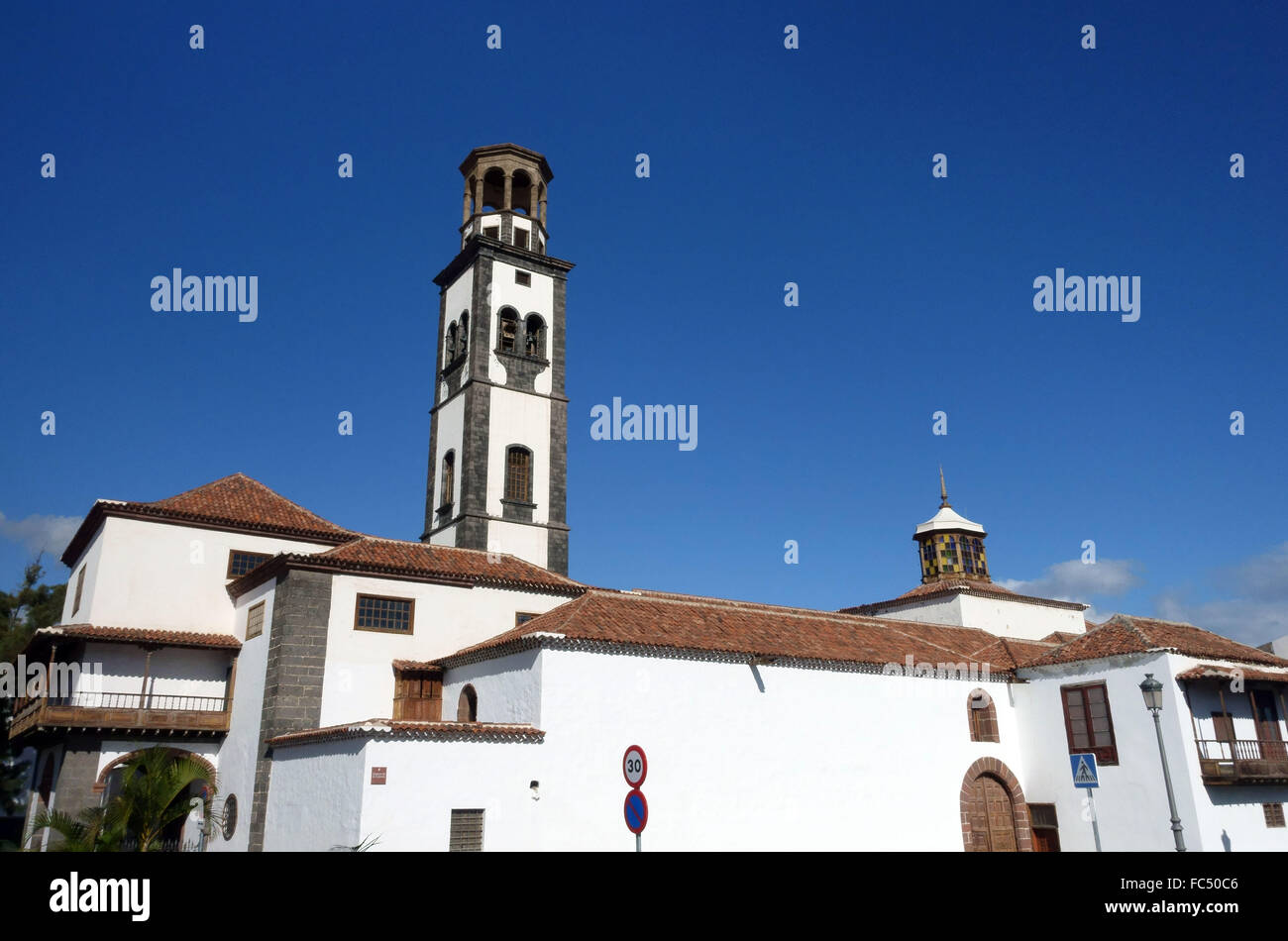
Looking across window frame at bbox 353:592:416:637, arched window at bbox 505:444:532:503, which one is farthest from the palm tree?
arched window at bbox 505:444:532:503

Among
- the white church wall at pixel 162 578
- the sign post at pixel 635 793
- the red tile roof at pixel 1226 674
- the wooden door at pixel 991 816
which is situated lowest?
the wooden door at pixel 991 816

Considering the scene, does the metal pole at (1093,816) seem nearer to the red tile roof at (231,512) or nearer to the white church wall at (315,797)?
the white church wall at (315,797)

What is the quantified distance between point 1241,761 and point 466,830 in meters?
19.1

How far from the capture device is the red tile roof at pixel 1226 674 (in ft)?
74.0

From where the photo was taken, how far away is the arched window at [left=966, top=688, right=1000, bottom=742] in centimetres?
2559

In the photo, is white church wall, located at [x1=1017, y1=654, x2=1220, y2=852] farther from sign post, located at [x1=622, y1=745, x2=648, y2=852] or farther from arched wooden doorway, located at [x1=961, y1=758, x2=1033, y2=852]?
sign post, located at [x1=622, y1=745, x2=648, y2=852]

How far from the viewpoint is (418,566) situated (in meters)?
24.7

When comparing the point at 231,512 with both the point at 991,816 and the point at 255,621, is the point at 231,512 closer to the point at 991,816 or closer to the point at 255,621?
the point at 255,621

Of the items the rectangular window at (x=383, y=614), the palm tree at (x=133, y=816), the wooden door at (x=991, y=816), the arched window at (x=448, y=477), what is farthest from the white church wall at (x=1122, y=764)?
the palm tree at (x=133, y=816)

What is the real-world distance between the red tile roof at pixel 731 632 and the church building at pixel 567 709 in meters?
0.12

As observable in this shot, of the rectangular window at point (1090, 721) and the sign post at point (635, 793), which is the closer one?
the sign post at point (635, 793)

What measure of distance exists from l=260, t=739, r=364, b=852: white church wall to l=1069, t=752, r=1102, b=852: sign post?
43.9 ft

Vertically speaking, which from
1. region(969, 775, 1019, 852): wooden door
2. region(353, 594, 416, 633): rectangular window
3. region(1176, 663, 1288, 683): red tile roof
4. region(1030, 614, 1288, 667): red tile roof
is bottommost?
region(969, 775, 1019, 852): wooden door
